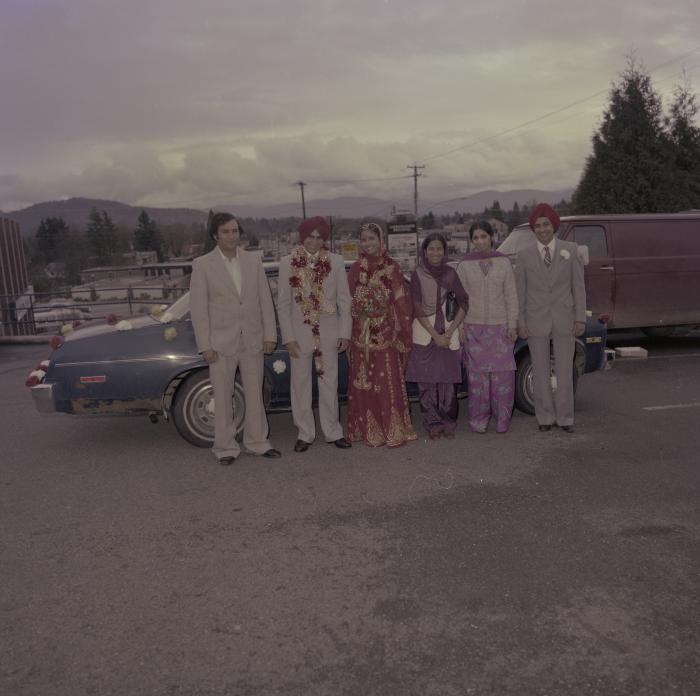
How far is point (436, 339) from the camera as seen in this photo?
19.1 ft

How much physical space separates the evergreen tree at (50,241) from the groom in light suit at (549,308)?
4705 inches

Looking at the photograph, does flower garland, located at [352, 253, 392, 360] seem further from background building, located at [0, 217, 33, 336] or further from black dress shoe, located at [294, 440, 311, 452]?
background building, located at [0, 217, 33, 336]

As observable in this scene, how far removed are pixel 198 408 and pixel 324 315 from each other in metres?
1.41

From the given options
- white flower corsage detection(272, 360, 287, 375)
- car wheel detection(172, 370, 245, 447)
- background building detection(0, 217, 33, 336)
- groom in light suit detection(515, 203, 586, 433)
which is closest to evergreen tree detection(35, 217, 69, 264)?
background building detection(0, 217, 33, 336)

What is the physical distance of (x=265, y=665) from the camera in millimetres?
2803

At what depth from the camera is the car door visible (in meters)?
9.66

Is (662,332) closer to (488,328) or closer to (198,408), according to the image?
(488,328)

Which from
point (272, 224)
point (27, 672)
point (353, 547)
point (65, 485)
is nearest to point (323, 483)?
point (353, 547)

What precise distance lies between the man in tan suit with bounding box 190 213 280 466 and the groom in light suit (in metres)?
2.38

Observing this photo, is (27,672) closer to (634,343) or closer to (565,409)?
(565,409)

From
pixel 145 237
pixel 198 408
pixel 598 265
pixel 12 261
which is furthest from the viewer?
pixel 145 237

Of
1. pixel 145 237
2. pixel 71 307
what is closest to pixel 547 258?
pixel 71 307

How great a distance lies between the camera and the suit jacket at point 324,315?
18.1 feet

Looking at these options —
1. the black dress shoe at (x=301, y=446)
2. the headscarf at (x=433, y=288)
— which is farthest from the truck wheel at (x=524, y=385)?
the black dress shoe at (x=301, y=446)
